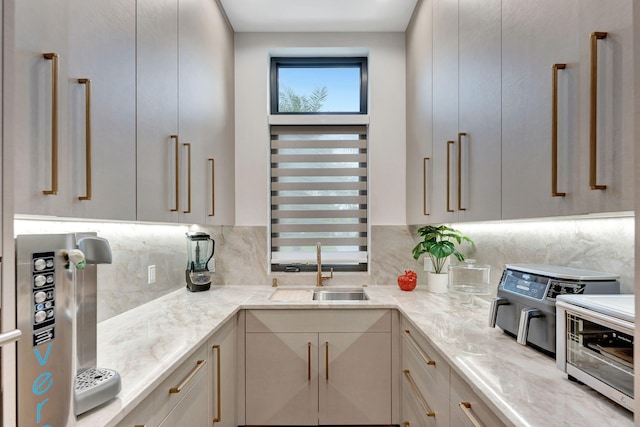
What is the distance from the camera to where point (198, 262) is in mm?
2617

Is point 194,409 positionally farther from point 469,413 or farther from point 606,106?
point 606,106

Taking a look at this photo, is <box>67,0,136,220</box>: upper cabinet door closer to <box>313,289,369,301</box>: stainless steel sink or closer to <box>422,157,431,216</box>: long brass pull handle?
<box>422,157,431,216</box>: long brass pull handle

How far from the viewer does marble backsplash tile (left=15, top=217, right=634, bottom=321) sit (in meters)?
1.31

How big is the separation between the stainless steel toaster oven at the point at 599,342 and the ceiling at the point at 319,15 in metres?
2.24

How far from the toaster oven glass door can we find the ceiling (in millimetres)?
2285

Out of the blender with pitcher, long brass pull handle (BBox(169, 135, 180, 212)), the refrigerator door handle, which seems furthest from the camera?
the blender with pitcher

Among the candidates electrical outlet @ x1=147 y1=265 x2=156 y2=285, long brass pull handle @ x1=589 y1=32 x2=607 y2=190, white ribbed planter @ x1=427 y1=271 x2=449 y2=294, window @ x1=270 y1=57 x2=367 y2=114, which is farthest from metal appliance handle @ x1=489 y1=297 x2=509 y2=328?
window @ x1=270 y1=57 x2=367 y2=114

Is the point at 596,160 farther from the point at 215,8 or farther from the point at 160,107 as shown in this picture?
the point at 215,8

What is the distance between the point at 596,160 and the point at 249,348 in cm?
205

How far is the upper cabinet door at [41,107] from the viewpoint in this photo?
2.69 feet

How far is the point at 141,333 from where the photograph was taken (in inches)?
Answer: 61.6


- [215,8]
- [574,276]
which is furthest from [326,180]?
[574,276]

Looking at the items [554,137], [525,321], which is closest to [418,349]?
[525,321]

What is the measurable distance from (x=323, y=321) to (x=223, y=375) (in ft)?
2.20
